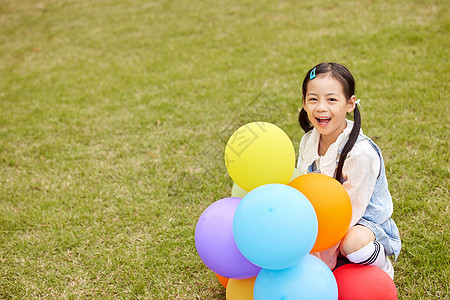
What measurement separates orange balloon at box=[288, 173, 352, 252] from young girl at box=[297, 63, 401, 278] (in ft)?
0.57

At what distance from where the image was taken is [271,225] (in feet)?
5.61

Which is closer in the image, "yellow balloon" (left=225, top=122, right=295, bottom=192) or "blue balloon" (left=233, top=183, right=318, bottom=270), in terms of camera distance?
"blue balloon" (left=233, top=183, right=318, bottom=270)

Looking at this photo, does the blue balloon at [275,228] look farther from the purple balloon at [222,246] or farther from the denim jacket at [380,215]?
the denim jacket at [380,215]

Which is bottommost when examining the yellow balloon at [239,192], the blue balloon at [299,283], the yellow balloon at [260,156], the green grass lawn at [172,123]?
the green grass lawn at [172,123]

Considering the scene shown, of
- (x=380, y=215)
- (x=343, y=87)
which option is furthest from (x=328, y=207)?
(x=343, y=87)

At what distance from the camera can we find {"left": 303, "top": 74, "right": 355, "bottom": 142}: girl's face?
2.22 m

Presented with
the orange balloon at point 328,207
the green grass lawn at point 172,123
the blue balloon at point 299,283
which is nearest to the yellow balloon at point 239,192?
the orange balloon at point 328,207

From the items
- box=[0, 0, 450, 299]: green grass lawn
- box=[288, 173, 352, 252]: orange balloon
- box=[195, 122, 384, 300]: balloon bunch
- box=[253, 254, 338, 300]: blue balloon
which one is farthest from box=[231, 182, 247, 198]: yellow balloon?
box=[0, 0, 450, 299]: green grass lawn

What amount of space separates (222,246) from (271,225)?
36 cm

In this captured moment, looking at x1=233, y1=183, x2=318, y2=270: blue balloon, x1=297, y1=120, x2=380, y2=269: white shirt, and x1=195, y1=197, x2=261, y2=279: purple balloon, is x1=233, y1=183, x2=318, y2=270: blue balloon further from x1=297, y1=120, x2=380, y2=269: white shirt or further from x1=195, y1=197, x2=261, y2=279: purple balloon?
x1=297, y1=120, x2=380, y2=269: white shirt

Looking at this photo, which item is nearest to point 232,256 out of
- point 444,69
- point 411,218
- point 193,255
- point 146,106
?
point 193,255

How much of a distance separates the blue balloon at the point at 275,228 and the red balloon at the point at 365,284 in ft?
1.69

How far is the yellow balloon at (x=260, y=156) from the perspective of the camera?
79.4 inches

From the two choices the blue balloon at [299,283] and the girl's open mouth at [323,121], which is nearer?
the blue balloon at [299,283]
